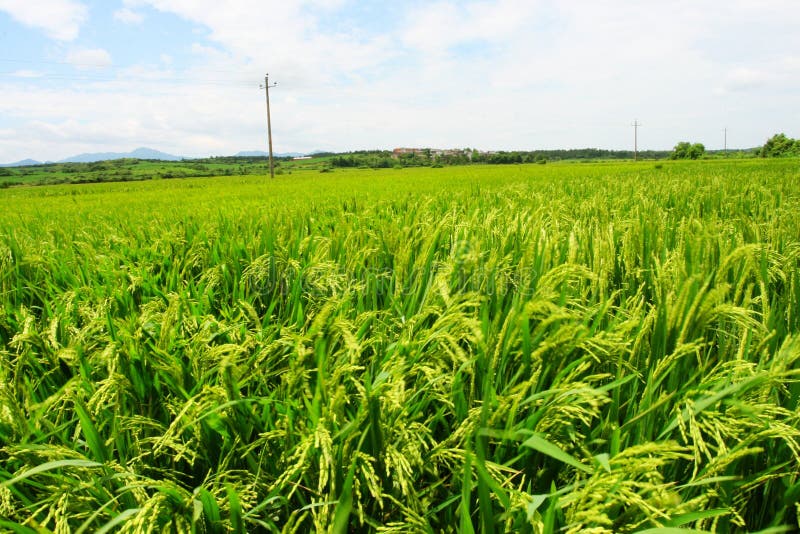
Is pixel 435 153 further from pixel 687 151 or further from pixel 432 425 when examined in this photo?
pixel 432 425

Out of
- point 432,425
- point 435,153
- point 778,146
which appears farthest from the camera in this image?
point 435,153

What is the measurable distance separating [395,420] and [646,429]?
0.60m

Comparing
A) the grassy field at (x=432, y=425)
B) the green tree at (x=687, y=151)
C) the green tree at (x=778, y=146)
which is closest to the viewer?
the grassy field at (x=432, y=425)

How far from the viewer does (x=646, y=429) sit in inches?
37.6

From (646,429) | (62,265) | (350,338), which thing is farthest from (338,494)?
(62,265)

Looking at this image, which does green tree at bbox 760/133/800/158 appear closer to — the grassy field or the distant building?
the distant building

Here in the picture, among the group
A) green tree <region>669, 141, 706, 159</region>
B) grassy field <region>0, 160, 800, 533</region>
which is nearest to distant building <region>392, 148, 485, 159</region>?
green tree <region>669, 141, 706, 159</region>

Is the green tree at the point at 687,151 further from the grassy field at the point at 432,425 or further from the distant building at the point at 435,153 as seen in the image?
the grassy field at the point at 432,425

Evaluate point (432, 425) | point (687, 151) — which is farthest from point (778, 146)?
point (432, 425)

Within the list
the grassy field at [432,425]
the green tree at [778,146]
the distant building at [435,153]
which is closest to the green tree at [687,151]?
the green tree at [778,146]

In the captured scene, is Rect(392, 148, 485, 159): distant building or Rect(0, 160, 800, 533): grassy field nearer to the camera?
Rect(0, 160, 800, 533): grassy field

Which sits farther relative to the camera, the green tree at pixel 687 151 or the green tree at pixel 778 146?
the green tree at pixel 687 151

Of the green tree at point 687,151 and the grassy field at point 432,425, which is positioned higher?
the green tree at point 687,151

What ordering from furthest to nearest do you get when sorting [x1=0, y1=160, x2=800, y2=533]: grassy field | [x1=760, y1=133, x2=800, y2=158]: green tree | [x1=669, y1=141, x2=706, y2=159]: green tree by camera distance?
[x1=669, y1=141, x2=706, y2=159]: green tree, [x1=760, y1=133, x2=800, y2=158]: green tree, [x1=0, y1=160, x2=800, y2=533]: grassy field
